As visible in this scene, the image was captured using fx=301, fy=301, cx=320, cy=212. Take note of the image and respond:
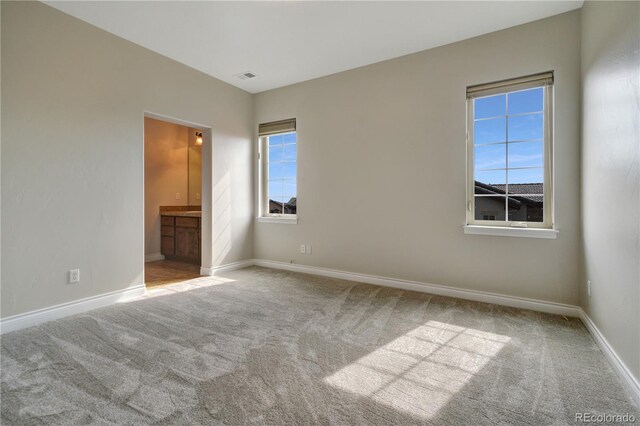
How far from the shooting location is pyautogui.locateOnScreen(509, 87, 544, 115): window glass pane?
2.88 metres

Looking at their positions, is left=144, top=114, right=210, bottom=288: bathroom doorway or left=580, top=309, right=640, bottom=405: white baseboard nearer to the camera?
left=580, top=309, right=640, bottom=405: white baseboard

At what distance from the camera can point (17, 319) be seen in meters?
2.39

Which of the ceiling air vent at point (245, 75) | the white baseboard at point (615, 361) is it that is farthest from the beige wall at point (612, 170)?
the ceiling air vent at point (245, 75)

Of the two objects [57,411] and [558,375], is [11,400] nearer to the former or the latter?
[57,411]

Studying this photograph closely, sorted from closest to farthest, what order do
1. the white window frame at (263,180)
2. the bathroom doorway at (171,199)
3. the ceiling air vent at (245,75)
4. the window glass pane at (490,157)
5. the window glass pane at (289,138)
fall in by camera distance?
1. the window glass pane at (490,157)
2. the ceiling air vent at (245,75)
3. the window glass pane at (289,138)
4. the white window frame at (263,180)
5. the bathroom doorway at (171,199)

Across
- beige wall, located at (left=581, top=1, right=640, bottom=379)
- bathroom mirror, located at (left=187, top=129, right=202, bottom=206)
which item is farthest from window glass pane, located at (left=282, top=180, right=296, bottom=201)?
beige wall, located at (left=581, top=1, right=640, bottom=379)

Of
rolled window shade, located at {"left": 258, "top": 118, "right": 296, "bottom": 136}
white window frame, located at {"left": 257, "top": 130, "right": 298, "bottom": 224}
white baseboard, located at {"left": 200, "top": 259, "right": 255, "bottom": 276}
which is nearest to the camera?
white baseboard, located at {"left": 200, "top": 259, "right": 255, "bottom": 276}

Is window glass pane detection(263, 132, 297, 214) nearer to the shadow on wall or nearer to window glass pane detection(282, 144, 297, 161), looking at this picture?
window glass pane detection(282, 144, 297, 161)

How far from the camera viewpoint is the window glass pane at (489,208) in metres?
3.06

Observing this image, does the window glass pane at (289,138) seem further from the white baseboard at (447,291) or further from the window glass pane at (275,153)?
the white baseboard at (447,291)

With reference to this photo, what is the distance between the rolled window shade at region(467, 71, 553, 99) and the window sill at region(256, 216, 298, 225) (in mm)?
2661

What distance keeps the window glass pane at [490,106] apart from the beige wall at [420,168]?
0.17 m

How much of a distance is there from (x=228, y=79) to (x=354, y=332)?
3.69 metres

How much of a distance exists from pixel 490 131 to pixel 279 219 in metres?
2.91
